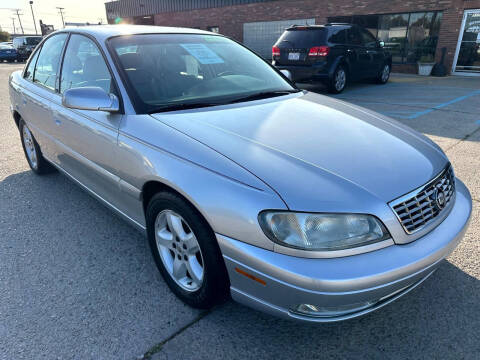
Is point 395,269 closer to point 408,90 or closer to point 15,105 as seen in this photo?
point 15,105

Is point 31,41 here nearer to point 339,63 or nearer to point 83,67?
point 339,63

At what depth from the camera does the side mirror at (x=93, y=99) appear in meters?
2.32

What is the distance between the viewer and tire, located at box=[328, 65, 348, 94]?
943 cm

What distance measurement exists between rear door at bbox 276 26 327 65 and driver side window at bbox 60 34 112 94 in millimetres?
7127

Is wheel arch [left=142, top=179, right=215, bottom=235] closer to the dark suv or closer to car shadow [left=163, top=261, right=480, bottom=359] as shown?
car shadow [left=163, top=261, right=480, bottom=359]

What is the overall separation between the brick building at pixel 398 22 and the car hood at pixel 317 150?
13.6 m

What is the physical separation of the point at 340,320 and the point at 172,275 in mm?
1088

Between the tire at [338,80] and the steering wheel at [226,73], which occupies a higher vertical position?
the steering wheel at [226,73]

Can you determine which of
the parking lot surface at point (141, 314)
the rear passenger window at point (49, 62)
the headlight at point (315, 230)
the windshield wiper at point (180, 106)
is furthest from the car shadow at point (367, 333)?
the rear passenger window at point (49, 62)

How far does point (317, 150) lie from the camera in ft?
6.56

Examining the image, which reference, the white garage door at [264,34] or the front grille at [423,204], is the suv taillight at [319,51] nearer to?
the front grille at [423,204]

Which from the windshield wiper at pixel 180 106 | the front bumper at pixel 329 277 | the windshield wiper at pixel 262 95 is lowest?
the front bumper at pixel 329 277

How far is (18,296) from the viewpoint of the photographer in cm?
234

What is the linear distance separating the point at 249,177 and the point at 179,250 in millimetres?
773
